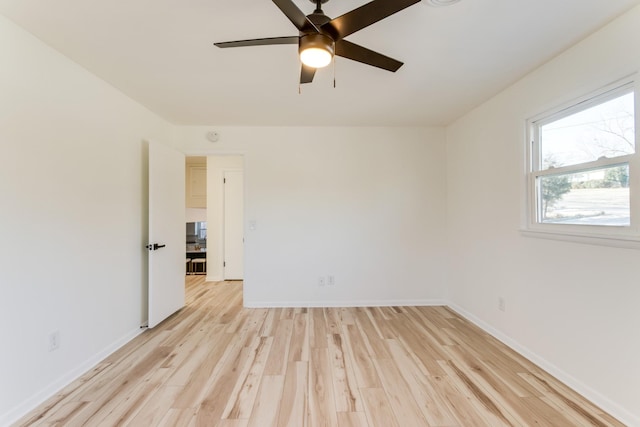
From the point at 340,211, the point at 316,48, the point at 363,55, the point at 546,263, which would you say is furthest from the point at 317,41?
the point at 340,211

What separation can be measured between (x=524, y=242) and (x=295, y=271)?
2.52 metres

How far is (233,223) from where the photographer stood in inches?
197

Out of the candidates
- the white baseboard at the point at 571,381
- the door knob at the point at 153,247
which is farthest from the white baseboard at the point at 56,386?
the white baseboard at the point at 571,381

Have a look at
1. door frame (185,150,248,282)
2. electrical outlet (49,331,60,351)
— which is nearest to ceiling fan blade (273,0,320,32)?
electrical outlet (49,331,60,351)

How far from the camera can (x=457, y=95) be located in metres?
2.70

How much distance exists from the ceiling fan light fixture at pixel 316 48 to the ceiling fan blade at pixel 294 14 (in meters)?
0.04

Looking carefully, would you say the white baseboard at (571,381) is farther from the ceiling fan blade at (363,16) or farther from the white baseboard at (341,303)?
the ceiling fan blade at (363,16)

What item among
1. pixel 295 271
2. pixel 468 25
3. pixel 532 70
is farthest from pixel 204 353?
pixel 532 70

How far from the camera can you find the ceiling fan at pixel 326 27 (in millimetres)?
1167

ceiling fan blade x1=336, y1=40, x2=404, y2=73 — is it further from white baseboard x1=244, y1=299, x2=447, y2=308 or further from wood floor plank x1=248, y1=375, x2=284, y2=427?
white baseboard x1=244, y1=299, x2=447, y2=308

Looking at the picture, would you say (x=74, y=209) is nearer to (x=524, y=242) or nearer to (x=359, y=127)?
(x=359, y=127)

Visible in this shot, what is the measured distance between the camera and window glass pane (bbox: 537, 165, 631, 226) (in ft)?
5.57

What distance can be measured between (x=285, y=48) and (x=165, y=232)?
7.83ft

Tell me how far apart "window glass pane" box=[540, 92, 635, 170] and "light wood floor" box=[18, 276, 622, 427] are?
166 cm
